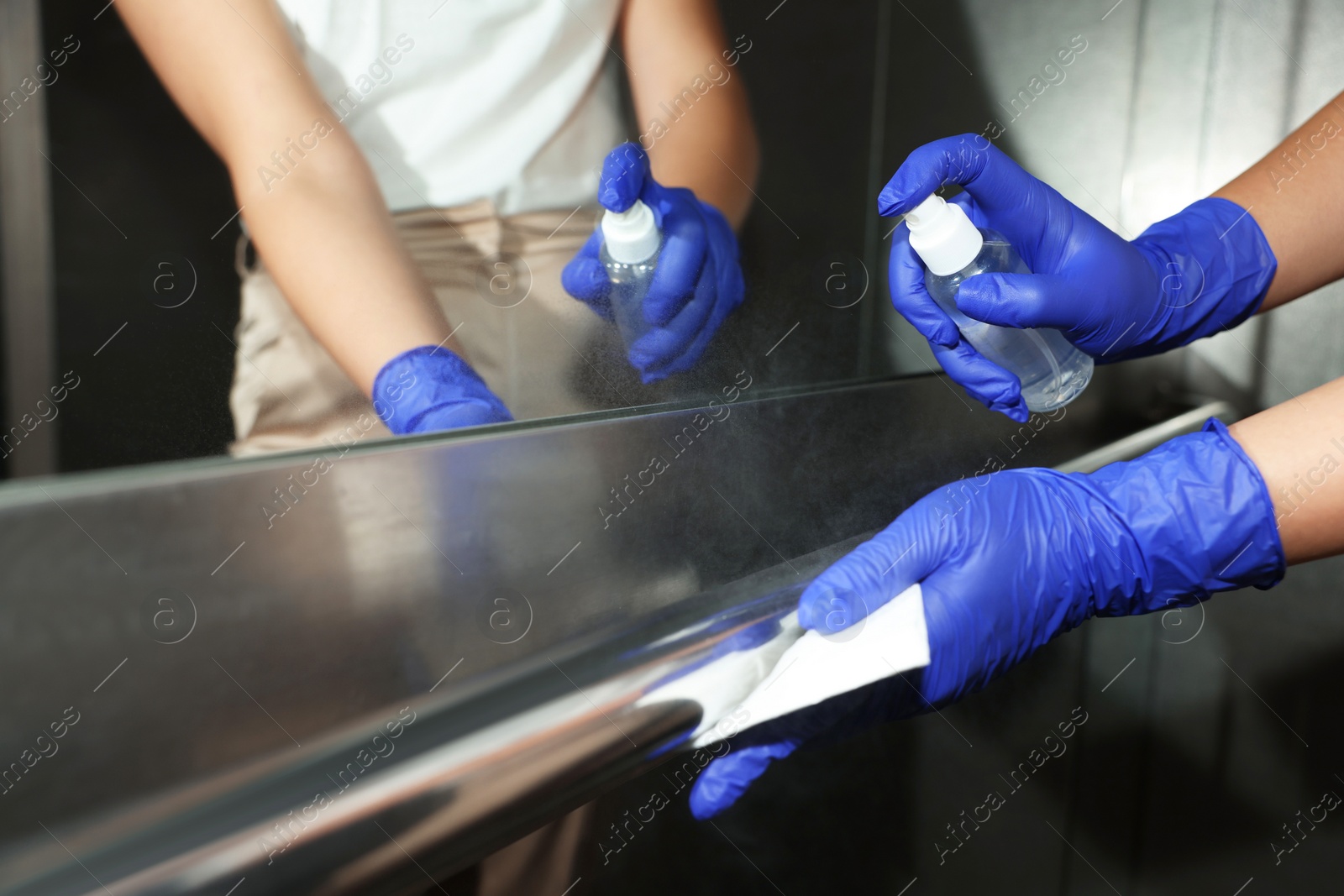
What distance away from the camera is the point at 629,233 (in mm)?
589

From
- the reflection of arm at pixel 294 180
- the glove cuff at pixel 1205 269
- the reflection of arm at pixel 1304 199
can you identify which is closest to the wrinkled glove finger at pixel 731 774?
the reflection of arm at pixel 294 180

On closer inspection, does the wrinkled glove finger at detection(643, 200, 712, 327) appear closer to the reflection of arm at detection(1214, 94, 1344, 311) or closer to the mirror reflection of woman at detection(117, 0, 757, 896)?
the mirror reflection of woman at detection(117, 0, 757, 896)

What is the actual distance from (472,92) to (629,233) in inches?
9.8

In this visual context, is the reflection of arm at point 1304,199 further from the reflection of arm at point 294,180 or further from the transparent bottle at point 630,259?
the reflection of arm at point 294,180

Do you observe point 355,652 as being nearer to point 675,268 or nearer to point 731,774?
point 731,774

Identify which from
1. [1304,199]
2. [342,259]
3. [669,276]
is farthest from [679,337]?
[1304,199]

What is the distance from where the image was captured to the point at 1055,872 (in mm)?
1232

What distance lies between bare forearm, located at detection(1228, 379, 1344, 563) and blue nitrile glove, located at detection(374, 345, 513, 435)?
0.53 m

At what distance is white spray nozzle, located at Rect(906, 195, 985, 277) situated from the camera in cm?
50

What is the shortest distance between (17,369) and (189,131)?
0.20 meters

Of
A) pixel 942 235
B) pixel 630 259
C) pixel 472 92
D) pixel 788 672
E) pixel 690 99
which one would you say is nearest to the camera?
pixel 788 672

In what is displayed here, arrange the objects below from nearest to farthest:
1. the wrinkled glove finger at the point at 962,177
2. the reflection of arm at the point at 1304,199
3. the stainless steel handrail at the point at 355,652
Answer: the stainless steel handrail at the point at 355,652 < the wrinkled glove finger at the point at 962,177 < the reflection of arm at the point at 1304,199

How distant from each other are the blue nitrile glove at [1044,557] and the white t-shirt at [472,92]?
0.43 metres

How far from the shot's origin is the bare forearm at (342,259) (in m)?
0.56
